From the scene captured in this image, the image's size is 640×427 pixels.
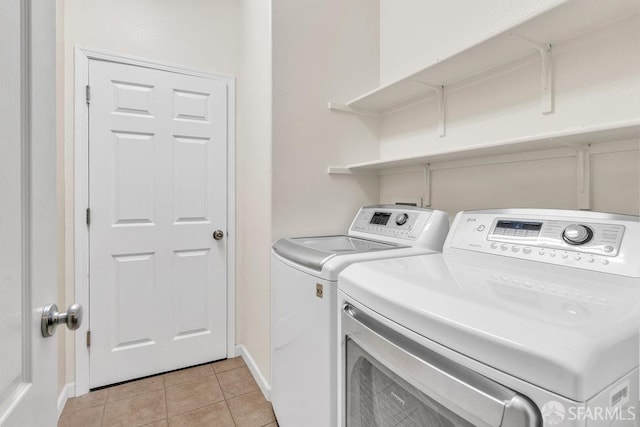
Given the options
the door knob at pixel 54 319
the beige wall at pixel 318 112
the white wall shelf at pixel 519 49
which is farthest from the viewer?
the beige wall at pixel 318 112

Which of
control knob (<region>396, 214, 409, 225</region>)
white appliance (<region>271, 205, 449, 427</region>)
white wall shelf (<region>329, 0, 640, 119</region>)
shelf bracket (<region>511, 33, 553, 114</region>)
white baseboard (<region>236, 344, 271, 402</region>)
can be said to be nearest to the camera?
white wall shelf (<region>329, 0, 640, 119</region>)

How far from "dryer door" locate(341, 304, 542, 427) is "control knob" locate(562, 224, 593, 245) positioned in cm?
60

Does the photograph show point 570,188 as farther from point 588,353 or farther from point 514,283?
point 588,353

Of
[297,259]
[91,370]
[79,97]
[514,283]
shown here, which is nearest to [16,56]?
[297,259]

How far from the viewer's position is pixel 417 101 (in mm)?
1748

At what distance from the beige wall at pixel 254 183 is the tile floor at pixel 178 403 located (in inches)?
7.0

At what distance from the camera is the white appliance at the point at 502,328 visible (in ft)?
1.51

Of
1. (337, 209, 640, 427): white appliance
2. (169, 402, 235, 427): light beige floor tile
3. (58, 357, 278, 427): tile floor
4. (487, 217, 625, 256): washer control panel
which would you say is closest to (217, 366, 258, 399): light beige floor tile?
(58, 357, 278, 427): tile floor

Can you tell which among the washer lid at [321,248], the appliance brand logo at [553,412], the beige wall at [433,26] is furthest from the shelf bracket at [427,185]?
the appliance brand logo at [553,412]

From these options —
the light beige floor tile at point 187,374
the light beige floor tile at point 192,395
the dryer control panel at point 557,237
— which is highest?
the dryer control panel at point 557,237

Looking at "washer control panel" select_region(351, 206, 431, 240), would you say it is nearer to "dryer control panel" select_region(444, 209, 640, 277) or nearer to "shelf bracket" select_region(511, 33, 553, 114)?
"dryer control panel" select_region(444, 209, 640, 277)

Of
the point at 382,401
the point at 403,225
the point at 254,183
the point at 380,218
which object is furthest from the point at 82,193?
the point at 382,401

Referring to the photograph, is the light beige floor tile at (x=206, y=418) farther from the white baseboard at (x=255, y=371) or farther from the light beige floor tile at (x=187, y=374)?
the light beige floor tile at (x=187, y=374)

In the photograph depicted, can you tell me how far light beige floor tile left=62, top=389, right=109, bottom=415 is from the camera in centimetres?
174
